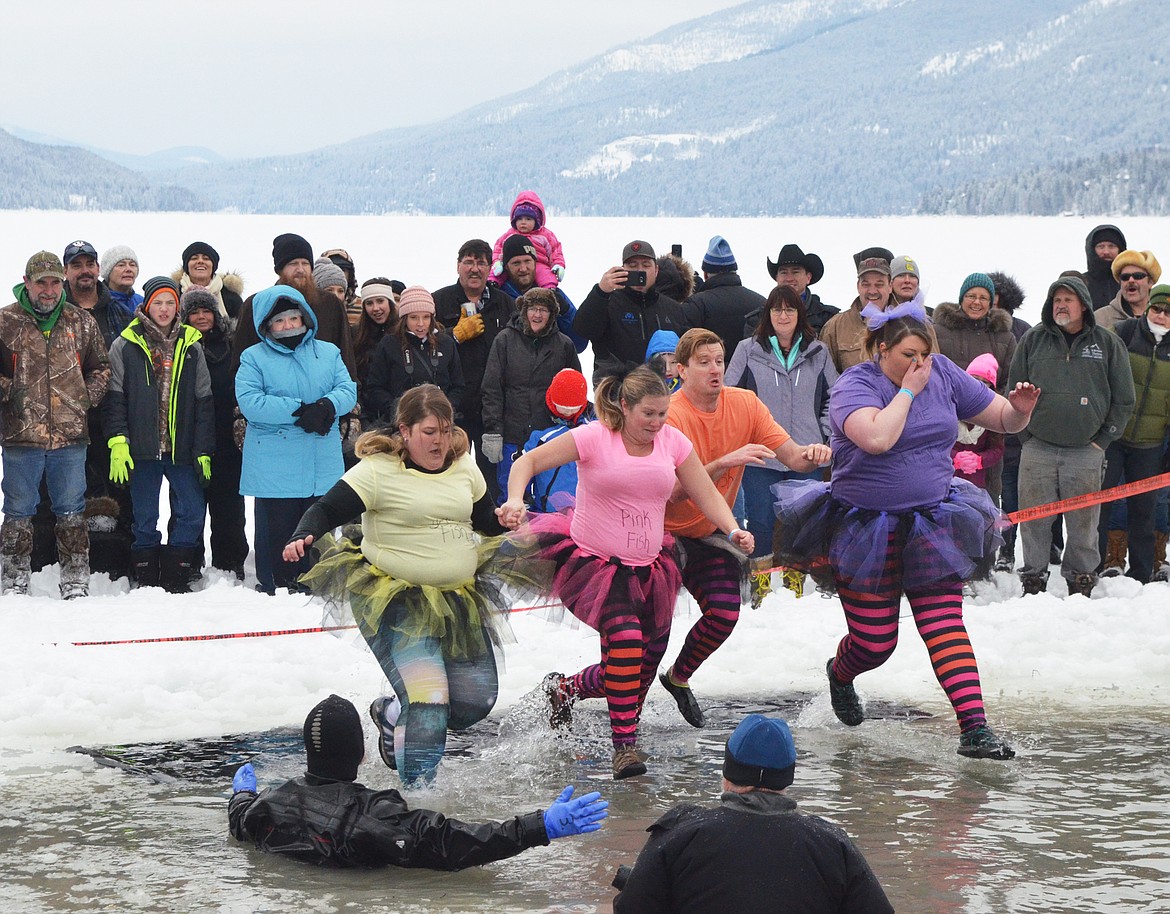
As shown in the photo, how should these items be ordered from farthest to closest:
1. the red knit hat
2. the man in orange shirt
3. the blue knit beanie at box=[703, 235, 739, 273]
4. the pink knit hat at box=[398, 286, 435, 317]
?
the blue knit beanie at box=[703, 235, 739, 273] < the pink knit hat at box=[398, 286, 435, 317] < the red knit hat < the man in orange shirt

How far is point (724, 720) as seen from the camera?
7.40m

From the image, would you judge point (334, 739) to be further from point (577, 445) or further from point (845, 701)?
point (845, 701)

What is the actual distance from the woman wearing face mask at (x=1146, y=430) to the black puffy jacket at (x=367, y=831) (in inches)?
267

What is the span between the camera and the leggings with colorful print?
5.95 meters

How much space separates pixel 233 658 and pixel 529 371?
320 centimetres

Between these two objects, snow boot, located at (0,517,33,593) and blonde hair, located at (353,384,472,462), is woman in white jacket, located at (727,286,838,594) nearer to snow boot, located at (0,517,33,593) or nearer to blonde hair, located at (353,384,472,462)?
blonde hair, located at (353,384,472,462)

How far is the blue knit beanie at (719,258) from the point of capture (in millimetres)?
11142

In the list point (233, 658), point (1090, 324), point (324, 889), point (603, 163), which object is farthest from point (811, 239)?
point (603, 163)

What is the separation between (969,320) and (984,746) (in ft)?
16.2

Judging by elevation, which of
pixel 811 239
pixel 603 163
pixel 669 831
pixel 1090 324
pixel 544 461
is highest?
pixel 603 163

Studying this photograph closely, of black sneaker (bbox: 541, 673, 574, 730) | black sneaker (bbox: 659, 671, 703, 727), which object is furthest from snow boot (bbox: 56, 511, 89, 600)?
black sneaker (bbox: 659, 671, 703, 727)

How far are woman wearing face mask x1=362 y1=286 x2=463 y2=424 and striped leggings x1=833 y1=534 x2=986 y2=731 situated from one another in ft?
13.7

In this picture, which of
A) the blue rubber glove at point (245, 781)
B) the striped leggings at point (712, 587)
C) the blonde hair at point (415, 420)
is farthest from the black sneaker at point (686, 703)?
the blue rubber glove at point (245, 781)

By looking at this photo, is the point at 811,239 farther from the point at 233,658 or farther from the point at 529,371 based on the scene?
the point at 233,658
